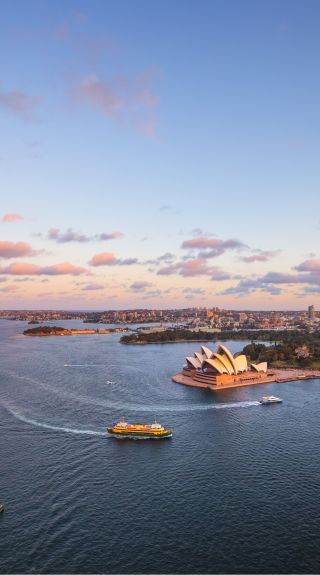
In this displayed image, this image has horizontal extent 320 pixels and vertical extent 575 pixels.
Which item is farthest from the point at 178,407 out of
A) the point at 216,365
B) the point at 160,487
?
the point at 160,487

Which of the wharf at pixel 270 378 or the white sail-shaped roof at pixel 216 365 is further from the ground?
the white sail-shaped roof at pixel 216 365

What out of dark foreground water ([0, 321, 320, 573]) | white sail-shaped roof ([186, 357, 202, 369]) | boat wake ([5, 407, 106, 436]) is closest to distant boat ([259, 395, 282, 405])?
dark foreground water ([0, 321, 320, 573])

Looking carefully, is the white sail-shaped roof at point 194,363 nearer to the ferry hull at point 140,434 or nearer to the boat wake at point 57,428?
the ferry hull at point 140,434

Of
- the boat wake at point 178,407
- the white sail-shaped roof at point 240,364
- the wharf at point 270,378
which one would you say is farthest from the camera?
the white sail-shaped roof at point 240,364

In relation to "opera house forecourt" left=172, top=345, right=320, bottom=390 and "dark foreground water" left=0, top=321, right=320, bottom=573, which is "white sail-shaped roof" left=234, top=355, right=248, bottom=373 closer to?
"opera house forecourt" left=172, top=345, right=320, bottom=390

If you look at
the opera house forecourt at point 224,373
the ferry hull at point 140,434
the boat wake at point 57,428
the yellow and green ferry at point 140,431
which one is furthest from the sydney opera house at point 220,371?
the boat wake at point 57,428

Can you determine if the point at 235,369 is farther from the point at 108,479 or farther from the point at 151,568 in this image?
the point at 151,568

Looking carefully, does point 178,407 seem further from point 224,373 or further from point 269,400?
point 224,373

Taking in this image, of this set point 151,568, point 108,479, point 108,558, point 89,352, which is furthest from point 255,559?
point 89,352
